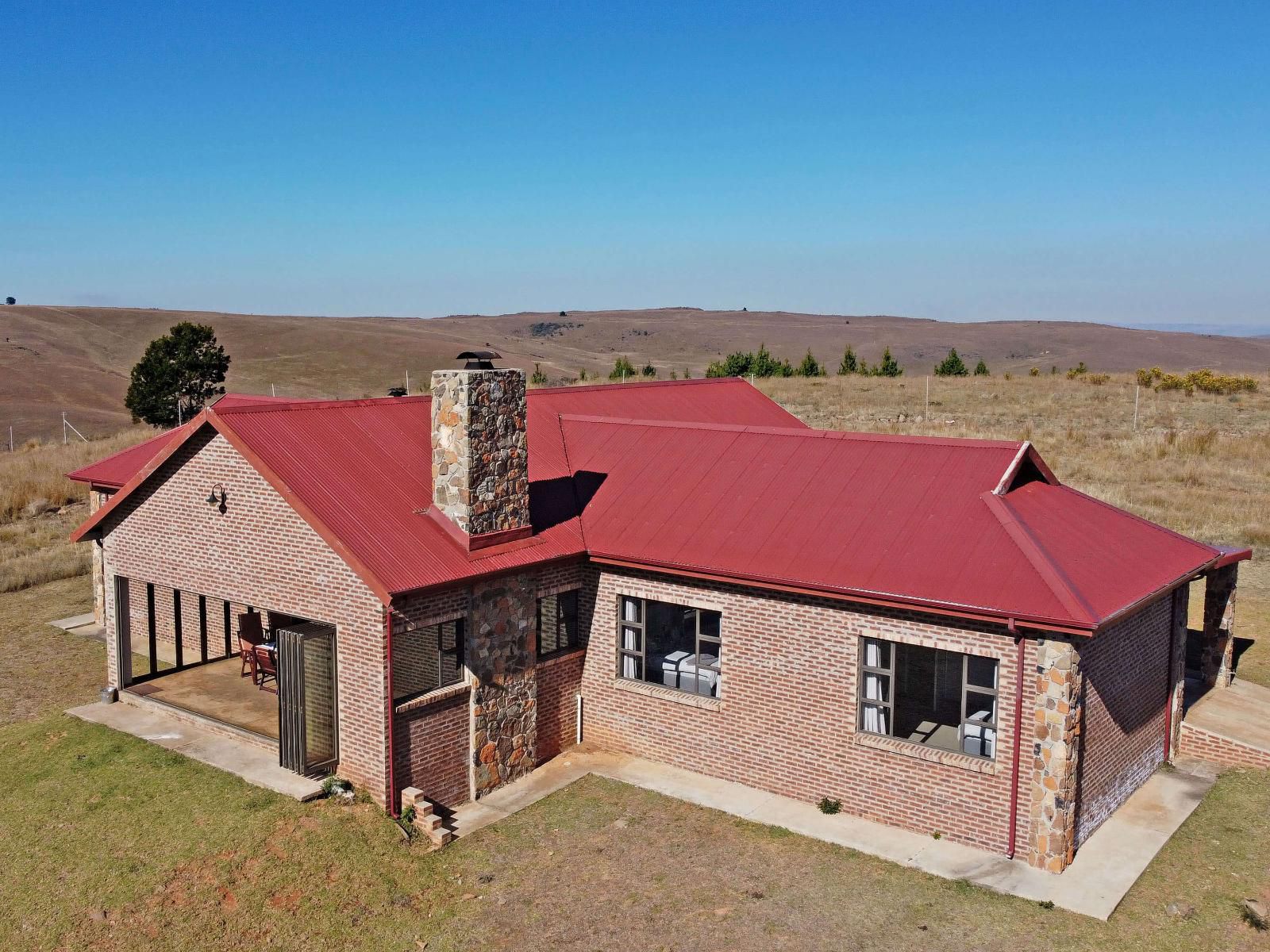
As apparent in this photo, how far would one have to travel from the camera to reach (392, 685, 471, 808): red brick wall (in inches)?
516

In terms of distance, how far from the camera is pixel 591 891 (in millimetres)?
11570

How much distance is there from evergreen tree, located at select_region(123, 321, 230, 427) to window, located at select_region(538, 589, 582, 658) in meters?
40.7

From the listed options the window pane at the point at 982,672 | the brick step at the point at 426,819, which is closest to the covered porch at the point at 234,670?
the brick step at the point at 426,819

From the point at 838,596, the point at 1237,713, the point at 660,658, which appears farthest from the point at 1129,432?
the point at 838,596

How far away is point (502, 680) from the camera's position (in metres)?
14.2

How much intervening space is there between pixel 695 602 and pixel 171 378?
143 feet

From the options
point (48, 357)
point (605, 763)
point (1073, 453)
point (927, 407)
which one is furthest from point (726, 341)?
point (605, 763)

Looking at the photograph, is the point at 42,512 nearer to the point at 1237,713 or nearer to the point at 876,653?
the point at 876,653

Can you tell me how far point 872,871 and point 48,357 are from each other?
10467 centimetres

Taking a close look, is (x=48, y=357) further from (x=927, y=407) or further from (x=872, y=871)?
(x=872, y=871)

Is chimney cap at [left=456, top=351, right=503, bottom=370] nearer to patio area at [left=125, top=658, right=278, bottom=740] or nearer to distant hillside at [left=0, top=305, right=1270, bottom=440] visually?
patio area at [left=125, top=658, right=278, bottom=740]

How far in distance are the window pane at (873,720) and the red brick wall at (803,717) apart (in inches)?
6.1

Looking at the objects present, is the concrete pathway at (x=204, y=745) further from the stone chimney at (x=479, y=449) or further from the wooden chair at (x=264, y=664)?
the stone chimney at (x=479, y=449)

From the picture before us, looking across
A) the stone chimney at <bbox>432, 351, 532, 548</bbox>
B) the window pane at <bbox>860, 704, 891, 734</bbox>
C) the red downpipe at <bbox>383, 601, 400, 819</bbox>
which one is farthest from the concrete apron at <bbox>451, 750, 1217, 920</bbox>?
the stone chimney at <bbox>432, 351, 532, 548</bbox>
